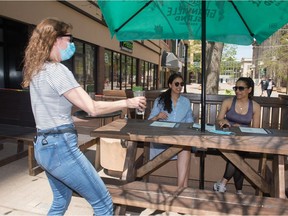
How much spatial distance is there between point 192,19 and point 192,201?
2251 millimetres

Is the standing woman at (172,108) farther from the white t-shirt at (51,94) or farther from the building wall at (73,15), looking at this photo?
the building wall at (73,15)

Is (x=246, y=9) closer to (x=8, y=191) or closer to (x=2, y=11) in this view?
(x=8, y=191)

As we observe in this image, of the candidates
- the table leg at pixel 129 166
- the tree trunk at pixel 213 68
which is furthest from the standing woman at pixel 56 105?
the tree trunk at pixel 213 68

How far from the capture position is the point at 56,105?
190 centimetres

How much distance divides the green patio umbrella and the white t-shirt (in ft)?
5.98

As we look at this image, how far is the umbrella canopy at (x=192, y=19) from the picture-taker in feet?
11.2

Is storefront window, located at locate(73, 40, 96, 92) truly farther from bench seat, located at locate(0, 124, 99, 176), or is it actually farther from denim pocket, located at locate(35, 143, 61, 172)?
denim pocket, located at locate(35, 143, 61, 172)

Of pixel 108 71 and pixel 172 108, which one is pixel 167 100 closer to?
pixel 172 108

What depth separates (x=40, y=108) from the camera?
6.32 feet

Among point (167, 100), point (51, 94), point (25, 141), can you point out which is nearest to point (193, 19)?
point (167, 100)

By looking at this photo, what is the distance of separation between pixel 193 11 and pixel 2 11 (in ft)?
17.5

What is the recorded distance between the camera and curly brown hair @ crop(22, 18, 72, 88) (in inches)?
75.2

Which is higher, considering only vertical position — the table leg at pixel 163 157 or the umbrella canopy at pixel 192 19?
the umbrella canopy at pixel 192 19

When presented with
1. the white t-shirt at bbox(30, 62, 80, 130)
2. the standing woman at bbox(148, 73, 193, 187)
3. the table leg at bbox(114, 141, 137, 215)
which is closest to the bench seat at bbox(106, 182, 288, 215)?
the table leg at bbox(114, 141, 137, 215)
